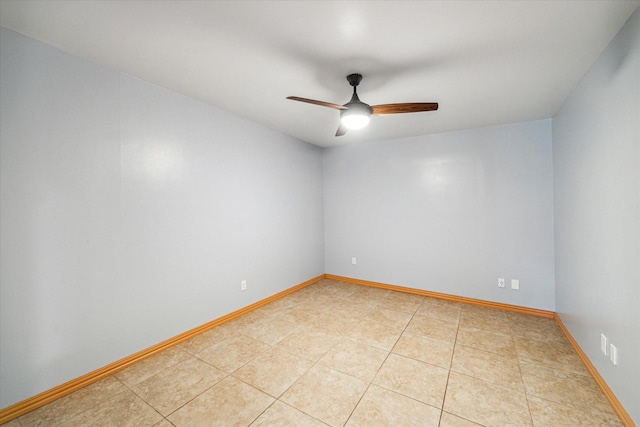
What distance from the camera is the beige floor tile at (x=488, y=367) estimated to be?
73.2 inches

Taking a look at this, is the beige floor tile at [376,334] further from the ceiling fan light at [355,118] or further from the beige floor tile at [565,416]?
the ceiling fan light at [355,118]

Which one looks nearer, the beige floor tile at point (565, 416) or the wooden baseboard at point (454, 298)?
the beige floor tile at point (565, 416)

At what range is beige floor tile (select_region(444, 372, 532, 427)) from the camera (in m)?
1.52

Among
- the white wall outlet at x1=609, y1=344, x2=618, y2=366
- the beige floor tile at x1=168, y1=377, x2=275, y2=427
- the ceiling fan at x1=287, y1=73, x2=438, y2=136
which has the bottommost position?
the beige floor tile at x1=168, y1=377, x2=275, y2=427

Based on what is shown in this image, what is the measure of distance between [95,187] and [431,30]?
2634mm

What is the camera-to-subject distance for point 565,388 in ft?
5.78

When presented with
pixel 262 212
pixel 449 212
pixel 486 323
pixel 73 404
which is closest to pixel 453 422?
pixel 486 323

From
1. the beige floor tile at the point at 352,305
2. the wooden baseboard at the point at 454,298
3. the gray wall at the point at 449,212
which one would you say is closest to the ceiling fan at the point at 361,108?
the gray wall at the point at 449,212

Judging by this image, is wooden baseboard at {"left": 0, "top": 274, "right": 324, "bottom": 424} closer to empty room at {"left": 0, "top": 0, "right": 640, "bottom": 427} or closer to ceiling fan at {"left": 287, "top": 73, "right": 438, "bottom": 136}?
empty room at {"left": 0, "top": 0, "right": 640, "bottom": 427}

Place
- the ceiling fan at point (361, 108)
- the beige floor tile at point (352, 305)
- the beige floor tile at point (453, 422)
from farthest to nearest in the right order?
the beige floor tile at point (352, 305) < the ceiling fan at point (361, 108) < the beige floor tile at point (453, 422)

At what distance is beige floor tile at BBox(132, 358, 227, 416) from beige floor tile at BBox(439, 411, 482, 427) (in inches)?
62.3

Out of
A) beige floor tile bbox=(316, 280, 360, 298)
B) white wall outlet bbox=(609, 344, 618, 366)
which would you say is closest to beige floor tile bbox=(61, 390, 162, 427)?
beige floor tile bbox=(316, 280, 360, 298)

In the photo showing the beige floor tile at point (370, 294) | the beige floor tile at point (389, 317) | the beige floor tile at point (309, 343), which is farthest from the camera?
the beige floor tile at point (370, 294)

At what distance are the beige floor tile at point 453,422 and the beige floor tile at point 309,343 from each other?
102 centimetres
